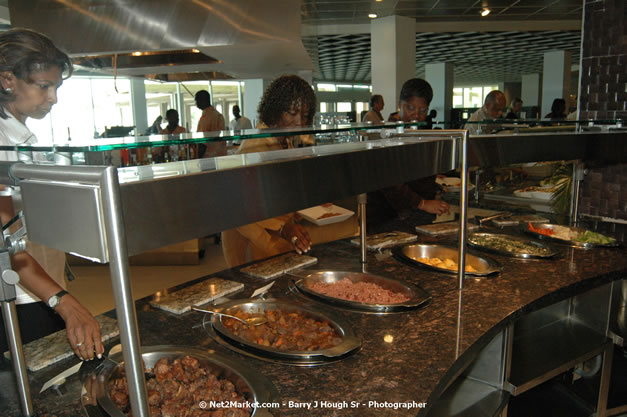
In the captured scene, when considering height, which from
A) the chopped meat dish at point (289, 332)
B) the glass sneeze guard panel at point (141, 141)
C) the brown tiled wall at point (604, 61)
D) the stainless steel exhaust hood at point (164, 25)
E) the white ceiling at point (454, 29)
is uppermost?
the white ceiling at point (454, 29)

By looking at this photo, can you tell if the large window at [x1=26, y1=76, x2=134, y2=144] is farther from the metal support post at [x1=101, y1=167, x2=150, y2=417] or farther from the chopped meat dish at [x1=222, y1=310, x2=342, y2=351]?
the metal support post at [x1=101, y1=167, x2=150, y2=417]

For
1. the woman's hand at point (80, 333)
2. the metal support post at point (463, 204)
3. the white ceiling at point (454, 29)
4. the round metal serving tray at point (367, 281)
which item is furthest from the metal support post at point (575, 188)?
the woman's hand at point (80, 333)

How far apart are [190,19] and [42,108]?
5.81 ft

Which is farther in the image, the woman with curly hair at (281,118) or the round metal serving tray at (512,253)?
the woman with curly hair at (281,118)

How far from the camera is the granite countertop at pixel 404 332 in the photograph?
0.81m

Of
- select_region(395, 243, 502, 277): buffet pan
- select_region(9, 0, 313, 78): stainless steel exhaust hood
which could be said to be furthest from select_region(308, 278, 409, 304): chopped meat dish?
select_region(9, 0, 313, 78): stainless steel exhaust hood

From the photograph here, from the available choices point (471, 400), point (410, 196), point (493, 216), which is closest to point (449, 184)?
point (493, 216)

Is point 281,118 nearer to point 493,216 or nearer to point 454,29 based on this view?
point 493,216

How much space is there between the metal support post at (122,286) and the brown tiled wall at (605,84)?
2.51 meters

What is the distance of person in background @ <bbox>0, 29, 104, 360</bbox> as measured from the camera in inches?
36.8

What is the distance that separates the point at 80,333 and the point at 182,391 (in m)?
0.26

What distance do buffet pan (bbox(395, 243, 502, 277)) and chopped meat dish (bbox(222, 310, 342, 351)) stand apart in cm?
56

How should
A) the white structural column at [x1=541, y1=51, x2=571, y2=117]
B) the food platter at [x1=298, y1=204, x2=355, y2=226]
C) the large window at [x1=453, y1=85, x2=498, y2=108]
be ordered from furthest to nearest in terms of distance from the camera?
the large window at [x1=453, y1=85, x2=498, y2=108] < the white structural column at [x1=541, y1=51, x2=571, y2=117] < the food platter at [x1=298, y1=204, x2=355, y2=226]

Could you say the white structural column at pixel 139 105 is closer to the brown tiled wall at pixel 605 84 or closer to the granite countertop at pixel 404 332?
the brown tiled wall at pixel 605 84
